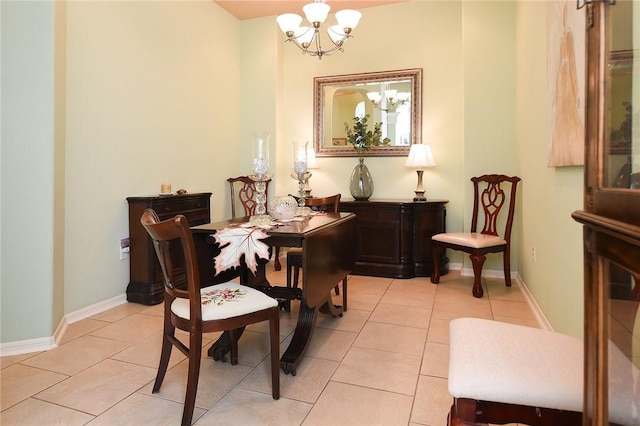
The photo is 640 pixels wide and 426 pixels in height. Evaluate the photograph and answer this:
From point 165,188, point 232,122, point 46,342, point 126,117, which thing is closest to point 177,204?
point 165,188

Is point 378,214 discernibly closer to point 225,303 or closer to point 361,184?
point 361,184

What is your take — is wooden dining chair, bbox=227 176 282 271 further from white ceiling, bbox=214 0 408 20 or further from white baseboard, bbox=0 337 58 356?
white baseboard, bbox=0 337 58 356

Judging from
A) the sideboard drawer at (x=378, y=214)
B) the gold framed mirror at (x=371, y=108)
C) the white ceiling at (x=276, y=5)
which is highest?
the white ceiling at (x=276, y=5)

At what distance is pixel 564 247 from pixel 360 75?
3.14 metres

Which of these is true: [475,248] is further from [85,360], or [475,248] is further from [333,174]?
[85,360]

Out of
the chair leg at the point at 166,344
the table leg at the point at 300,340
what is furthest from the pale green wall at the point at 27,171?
the table leg at the point at 300,340

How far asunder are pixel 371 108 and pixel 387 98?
0.68 ft

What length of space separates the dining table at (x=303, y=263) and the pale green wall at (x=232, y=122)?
0.98 meters

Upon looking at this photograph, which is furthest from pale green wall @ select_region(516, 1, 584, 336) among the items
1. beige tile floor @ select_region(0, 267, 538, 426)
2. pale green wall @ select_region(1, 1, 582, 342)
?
beige tile floor @ select_region(0, 267, 538, 426)

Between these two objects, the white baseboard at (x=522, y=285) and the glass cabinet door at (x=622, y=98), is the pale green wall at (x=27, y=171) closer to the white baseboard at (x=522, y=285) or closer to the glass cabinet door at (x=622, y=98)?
the glass cabinet door at (x=622, y=98)

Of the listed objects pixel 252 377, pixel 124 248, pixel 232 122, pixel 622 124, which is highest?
pixel 232 122

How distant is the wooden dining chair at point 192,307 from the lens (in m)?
1.45

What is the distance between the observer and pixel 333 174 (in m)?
4.59

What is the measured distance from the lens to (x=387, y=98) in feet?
14.2
